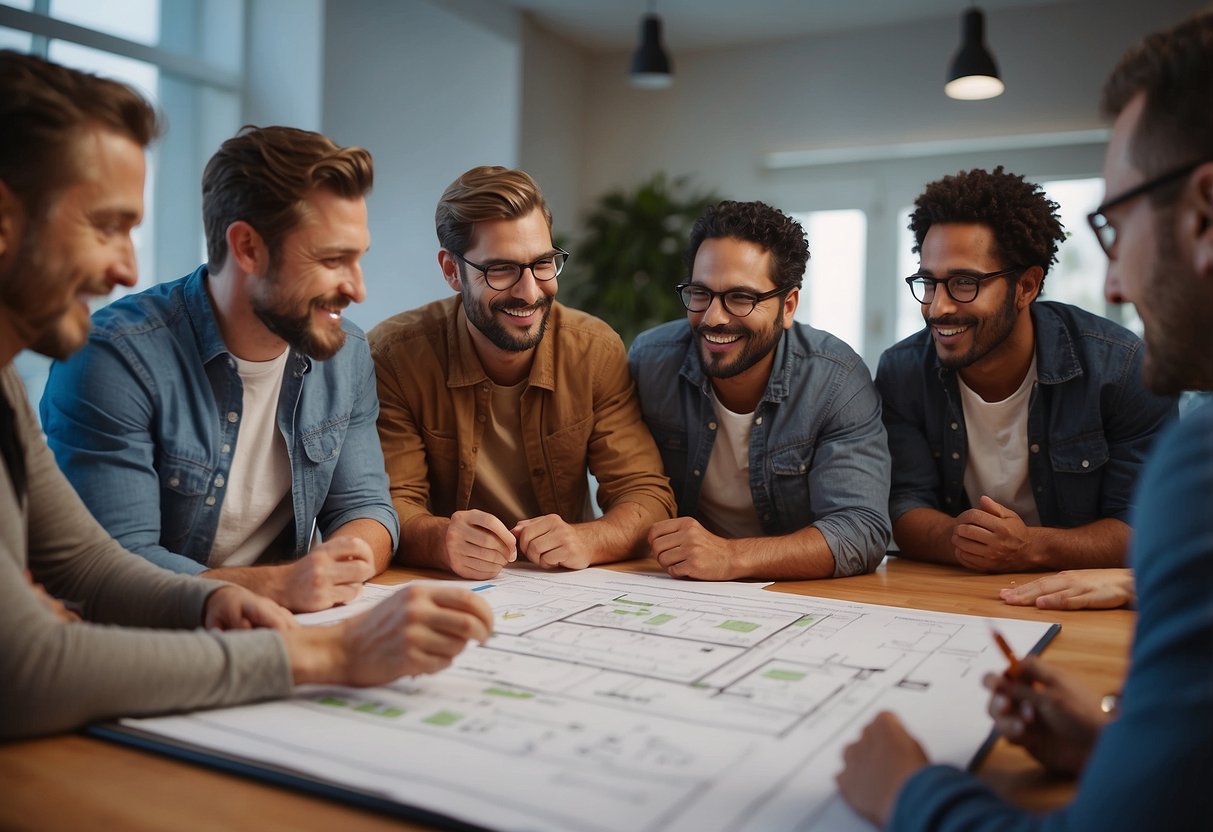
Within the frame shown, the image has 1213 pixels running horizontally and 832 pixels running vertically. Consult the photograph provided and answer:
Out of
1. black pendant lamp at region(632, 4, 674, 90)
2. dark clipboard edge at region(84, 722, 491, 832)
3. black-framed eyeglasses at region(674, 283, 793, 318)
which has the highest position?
black pendant lamp at region(632, 4, 674, 90)

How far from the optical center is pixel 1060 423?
88.0 inches

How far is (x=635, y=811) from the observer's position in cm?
83

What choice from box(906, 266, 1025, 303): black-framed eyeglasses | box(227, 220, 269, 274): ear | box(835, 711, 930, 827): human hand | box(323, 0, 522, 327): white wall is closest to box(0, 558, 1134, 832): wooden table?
box(835, 711, 930, 827): human hand

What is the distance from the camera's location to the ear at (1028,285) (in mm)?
2307

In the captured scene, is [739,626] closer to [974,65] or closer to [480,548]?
[480,548]

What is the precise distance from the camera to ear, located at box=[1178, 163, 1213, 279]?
0.85 metres

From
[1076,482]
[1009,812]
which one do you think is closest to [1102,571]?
[1076,482]

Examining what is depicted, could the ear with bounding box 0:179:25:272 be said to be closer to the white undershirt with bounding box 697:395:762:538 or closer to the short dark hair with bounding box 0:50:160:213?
the short dark hair with bounding box 0:50:160:213

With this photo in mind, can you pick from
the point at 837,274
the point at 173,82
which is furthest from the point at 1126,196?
the point at 837,274

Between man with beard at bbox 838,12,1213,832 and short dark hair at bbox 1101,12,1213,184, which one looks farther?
short dark hair at bbox 1101,12,1213,184

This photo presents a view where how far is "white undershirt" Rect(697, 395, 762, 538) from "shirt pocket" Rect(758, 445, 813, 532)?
0.23ft

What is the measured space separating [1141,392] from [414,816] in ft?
6.33

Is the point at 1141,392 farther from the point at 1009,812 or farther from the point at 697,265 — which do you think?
the point at 1009,812

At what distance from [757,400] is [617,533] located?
563 millimetres
